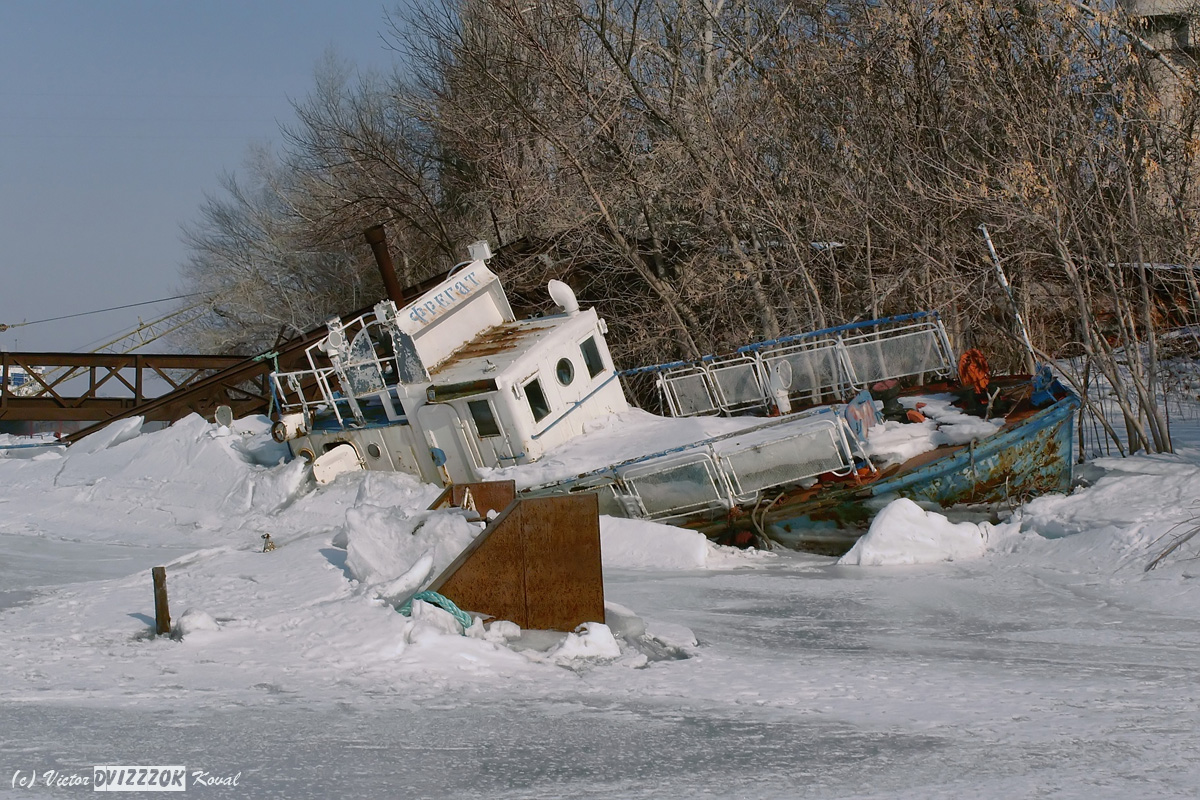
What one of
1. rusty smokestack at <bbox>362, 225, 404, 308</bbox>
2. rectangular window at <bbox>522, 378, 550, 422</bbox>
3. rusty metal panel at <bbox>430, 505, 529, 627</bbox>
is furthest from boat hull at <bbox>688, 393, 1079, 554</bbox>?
rusty smokestack at <bbox>362, 225, 404, 308</bbox>

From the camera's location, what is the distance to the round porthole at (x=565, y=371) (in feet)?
41.4

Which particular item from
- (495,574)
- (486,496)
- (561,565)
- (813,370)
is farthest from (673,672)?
(813,370)

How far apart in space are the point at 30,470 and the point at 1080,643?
608 inches

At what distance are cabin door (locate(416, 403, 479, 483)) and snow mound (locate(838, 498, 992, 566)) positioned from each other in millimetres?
4566

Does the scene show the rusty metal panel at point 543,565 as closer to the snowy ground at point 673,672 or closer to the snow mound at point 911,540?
the snowy ground at point 673,672

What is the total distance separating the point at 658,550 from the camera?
1023 centimetres

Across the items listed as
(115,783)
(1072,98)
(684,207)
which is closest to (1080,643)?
(115,783)

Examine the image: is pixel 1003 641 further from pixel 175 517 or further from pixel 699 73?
pixel 699 73

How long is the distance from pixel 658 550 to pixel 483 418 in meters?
2.92

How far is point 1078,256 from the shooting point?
12.3 m

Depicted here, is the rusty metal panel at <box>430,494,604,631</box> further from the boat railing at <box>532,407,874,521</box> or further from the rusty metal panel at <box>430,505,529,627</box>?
the boat railing at <box>532,407,874,521</box>

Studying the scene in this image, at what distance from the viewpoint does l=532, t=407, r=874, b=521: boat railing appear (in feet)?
35.1

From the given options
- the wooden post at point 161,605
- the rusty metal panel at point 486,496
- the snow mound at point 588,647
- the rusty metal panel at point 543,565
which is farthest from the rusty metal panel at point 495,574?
the rusty metal panel at point 486,496

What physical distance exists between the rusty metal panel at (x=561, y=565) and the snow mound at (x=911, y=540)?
3588 millimetres
